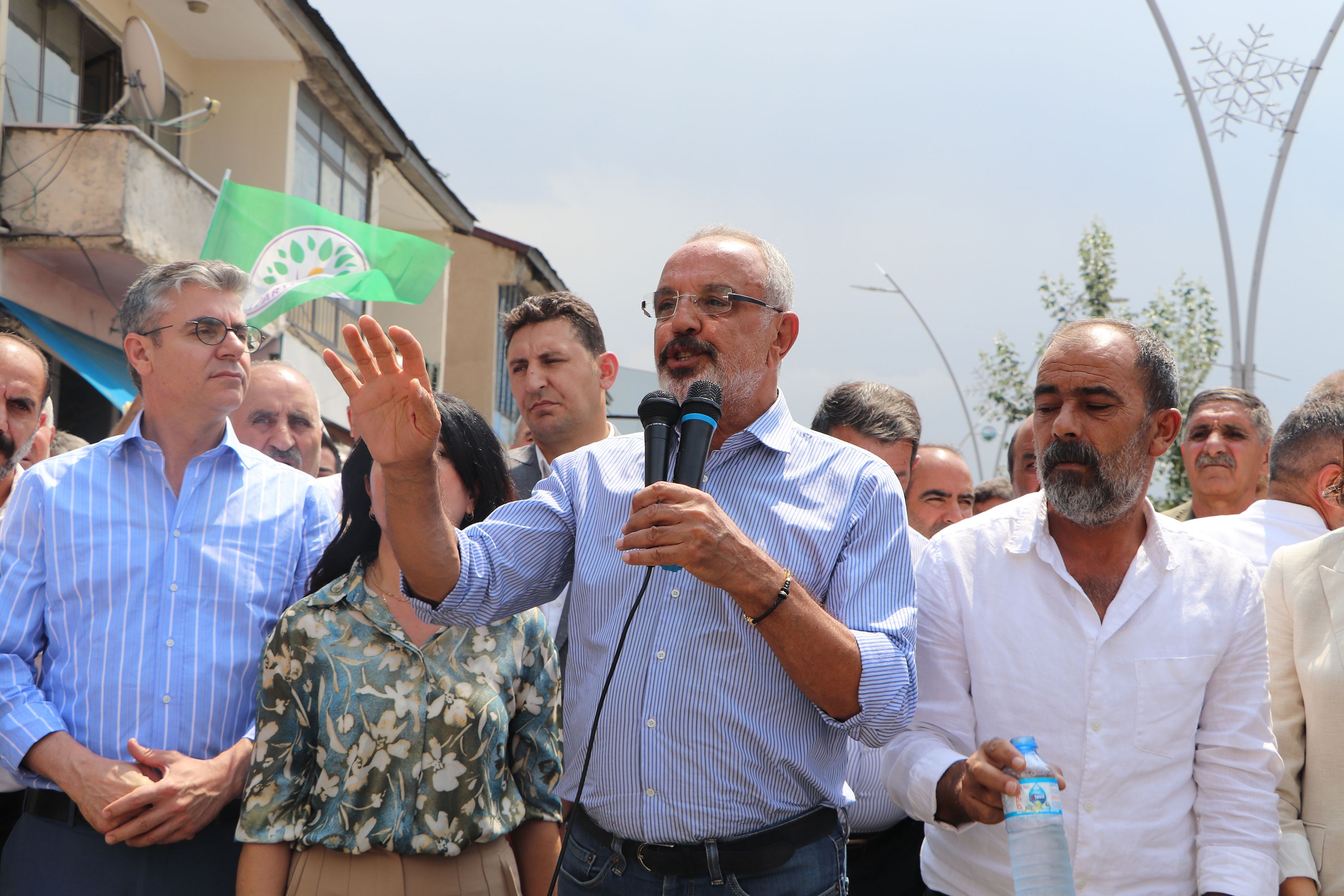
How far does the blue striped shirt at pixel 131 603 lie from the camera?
3.57m

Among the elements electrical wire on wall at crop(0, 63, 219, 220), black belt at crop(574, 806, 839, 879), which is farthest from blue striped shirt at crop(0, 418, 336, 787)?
electrical wire on wall at crop(0, 63, 219, 220)

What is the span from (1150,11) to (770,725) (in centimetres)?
1233

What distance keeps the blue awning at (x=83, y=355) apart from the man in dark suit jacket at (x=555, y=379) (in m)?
7.35

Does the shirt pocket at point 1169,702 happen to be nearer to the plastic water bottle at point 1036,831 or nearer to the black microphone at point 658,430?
the plastic water bottle at point 1036,831

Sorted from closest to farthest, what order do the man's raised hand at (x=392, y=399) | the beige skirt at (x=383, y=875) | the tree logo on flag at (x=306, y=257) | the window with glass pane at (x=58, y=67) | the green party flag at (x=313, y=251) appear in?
1. the man's raised hand at (x=392, y=399)
2. the beige skirt at (x=383, y=875)
3. the green party flag at (x=313, y=251)
4. the tree logo on flag at (x=306, y=257)
5. the window with glass pane at (x=58, y=67)

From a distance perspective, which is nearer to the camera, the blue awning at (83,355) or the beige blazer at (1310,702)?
the beige blazer at (1310,702)

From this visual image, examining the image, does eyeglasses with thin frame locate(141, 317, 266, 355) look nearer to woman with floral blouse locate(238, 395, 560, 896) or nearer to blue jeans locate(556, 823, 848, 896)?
woman with floral blouse locate(238, 395, 560, 896)

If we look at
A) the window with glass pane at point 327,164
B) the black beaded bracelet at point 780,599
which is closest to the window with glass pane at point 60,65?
the window with glass pane at point 327,164

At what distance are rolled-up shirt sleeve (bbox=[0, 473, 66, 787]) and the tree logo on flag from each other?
7331 millimetres

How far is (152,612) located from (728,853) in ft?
6.60

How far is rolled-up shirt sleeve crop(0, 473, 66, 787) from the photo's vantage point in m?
3.46

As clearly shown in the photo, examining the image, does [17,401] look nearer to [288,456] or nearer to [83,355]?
[288,456]

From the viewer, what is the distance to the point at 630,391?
95.2ft

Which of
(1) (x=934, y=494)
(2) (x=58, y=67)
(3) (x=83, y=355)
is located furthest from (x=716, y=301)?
(2) (x=58, y=67)
